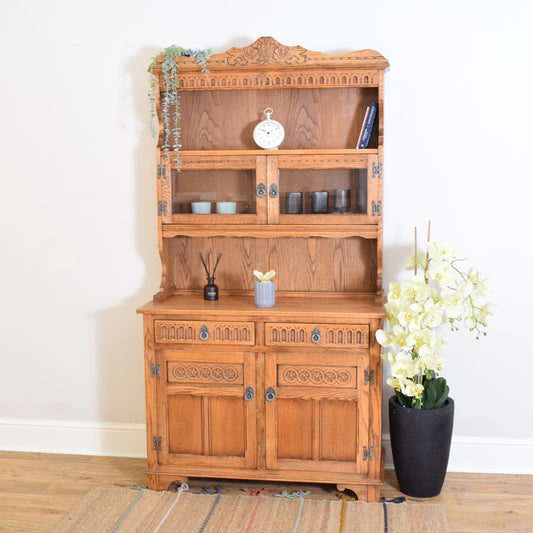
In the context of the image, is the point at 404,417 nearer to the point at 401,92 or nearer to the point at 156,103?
the point at 401,92

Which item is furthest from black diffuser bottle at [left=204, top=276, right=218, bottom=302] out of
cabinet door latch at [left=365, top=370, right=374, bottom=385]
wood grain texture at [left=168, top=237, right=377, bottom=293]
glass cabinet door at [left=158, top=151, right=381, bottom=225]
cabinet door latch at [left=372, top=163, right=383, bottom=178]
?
cabinet door latch at [left=372, top=163, right=383, bottom=178]

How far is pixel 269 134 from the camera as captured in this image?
2916 millimetres

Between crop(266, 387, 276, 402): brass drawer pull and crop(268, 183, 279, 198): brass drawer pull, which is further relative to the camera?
crop(268, 183, 279, 198): brass drawer pull

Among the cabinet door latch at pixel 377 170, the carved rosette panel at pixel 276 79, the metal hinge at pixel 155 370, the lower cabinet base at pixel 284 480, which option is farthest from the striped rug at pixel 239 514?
the carved rosette panel at pixel 276 79

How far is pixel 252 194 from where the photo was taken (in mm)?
2908

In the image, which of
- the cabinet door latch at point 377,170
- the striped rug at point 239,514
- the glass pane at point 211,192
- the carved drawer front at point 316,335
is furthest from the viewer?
the glass pane at point 211,192

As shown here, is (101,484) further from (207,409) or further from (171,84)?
(171,84)

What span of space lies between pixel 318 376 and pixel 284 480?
1.67 feet

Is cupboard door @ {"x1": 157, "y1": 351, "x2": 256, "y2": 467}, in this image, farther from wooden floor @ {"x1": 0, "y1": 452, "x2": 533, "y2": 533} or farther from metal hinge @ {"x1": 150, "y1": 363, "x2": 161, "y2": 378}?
wooden floor @ {"x1": 0, "y1": 452, "x2": 533, "y2": 533}

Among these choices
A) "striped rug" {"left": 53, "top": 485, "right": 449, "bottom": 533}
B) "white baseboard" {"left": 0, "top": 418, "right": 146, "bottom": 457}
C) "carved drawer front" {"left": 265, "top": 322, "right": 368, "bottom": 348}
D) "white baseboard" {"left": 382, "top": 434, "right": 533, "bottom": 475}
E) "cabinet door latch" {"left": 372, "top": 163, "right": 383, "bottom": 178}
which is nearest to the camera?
"striped rug" {"left": 53, "top": 485, "right": 449, "bottom": 533}

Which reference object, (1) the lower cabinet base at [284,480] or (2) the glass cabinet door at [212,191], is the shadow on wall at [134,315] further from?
(1) the lower cabinet base at [284,480]

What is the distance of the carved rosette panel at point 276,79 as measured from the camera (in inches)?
112

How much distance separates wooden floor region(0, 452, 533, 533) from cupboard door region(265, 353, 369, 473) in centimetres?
25

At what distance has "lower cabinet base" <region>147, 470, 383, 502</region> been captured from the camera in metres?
2.76
